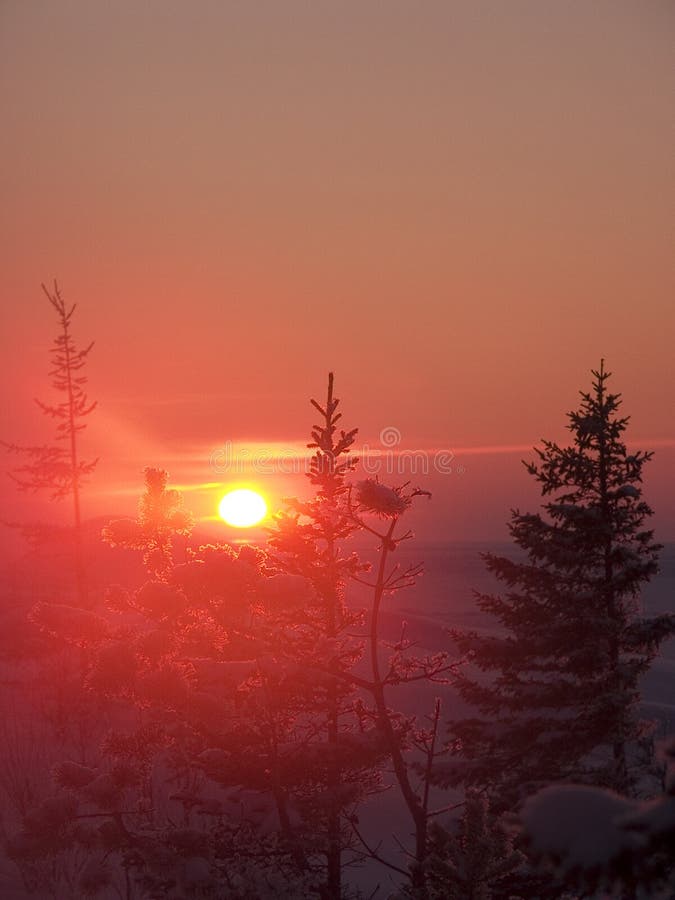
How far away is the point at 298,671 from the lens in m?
11.5

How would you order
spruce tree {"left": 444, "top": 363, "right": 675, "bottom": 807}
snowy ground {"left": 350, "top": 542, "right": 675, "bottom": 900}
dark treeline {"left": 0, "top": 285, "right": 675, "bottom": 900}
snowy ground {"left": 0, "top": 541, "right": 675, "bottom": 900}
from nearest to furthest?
dark treeline {"left": 0, "top": 285, "right": 675, "bottom": 900}
spruce tree {"left": 444, "top": 363, "right": 675, "bottom": 807}
snowy ground {"left": 0, "top": 541, "right": 675, "bottom": 900}
snowy ground {"left": 350, "top": 542, "right": 675, "bottom": 900}

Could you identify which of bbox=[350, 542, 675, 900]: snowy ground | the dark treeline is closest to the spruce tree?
the dark treeline

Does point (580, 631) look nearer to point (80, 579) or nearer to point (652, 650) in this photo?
point (652, 650)

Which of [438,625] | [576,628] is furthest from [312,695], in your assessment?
[438,625]

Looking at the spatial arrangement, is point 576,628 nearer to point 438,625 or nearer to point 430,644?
point 430,644

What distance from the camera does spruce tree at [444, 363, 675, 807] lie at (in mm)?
13188

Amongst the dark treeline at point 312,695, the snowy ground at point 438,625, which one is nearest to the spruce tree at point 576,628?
the dark treeline at point 312,695

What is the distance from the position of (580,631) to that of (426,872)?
18.2 ft

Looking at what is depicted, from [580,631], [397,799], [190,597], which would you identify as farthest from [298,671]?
[397,799]

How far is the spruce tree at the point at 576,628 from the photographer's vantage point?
43.3ft

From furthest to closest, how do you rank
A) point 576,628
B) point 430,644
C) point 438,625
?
point 438,625, point 430,644, point 576,628

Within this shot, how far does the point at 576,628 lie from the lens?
44.8 feet

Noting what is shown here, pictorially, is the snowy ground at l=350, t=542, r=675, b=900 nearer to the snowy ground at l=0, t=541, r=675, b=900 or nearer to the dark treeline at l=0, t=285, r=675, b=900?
the snowy ground at l=0, t=541, r=675, b=900

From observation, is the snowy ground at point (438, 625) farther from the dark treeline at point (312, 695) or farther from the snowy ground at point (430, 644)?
the dark treeline at point (312, 695)
